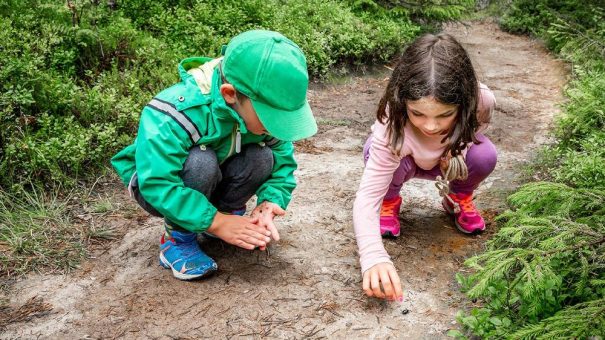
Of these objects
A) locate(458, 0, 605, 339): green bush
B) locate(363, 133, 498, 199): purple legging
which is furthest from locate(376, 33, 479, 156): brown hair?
locate(458, 0, 605, 339): green bush

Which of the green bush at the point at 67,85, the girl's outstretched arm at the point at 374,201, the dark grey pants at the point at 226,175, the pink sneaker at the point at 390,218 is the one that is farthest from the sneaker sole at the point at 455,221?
the green bush at the point at 67,85

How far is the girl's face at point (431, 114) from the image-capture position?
2.25 metres

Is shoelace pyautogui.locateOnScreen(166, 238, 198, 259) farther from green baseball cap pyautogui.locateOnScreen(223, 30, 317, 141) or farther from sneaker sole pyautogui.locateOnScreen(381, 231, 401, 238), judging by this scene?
sneaker sole pyautogui.locateOnScreen(381, 231, 401, 238)

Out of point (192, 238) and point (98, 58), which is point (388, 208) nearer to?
point (192, 238)

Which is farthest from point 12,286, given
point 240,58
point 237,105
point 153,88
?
point 153,88

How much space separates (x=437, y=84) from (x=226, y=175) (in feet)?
3.84

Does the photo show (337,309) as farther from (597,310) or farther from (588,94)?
(588,94)

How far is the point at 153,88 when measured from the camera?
4422 mm

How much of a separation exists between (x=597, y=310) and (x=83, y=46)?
169 inches

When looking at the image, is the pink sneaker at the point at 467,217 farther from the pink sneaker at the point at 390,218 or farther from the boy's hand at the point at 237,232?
the boy's hand at the point at 237,232

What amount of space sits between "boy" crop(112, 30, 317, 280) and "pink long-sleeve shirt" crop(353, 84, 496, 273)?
43 cm

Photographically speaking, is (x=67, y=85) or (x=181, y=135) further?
(x=67, y=85)

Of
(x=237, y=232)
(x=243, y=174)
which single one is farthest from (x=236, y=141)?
(x=237, y=232)

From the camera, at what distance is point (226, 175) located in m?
2.69
